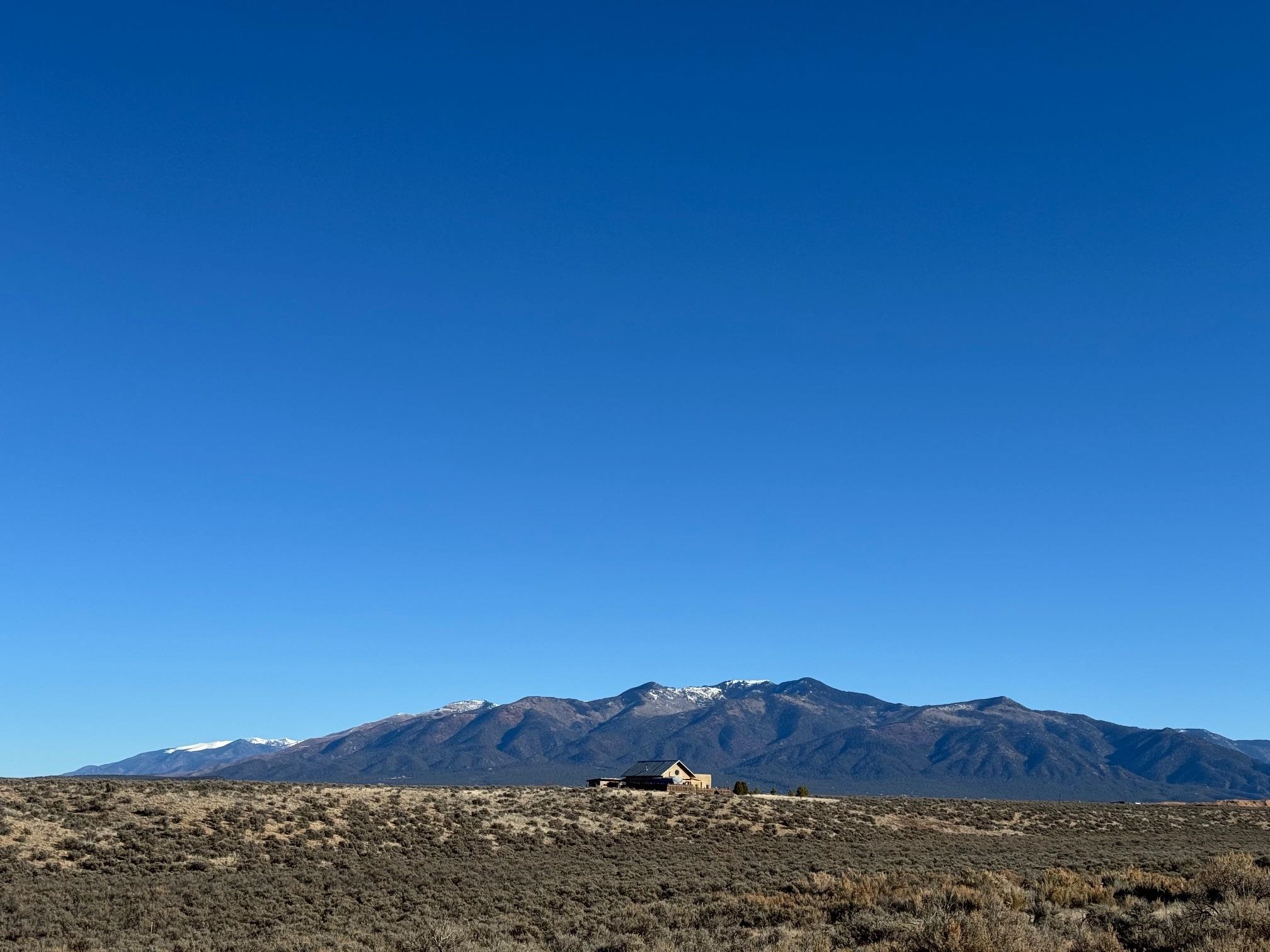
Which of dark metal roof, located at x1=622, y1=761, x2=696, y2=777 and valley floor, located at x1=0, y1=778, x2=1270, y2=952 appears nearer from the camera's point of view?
valley floor, located at x1=0, y1=778, x2=1270, y2=952

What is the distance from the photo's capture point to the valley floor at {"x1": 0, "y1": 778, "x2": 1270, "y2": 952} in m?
19.5

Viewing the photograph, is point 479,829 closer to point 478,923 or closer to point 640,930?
point 478,923

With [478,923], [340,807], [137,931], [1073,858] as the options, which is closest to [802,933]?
[478,923]

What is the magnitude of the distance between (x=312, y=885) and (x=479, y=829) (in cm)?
1827

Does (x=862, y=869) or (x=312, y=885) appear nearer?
(x=312, y=885)

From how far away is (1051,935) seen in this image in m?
17.4

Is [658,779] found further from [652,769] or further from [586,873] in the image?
[586,873]

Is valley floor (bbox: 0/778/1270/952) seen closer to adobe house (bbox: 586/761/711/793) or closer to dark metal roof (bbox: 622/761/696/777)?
adobe house (bbox: 586/761/711/793)

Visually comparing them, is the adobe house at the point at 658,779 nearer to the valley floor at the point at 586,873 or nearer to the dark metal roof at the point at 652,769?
the dark metal roof at the point at 652,769

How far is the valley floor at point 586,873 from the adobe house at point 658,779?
32.4ft

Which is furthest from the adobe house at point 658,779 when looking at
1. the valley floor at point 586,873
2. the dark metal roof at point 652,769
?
the valley floor at point 586,873

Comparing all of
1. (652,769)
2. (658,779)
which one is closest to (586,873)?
(658,779)

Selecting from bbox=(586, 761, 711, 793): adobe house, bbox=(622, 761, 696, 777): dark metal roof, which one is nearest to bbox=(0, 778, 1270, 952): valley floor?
bbox=(586, 761, 711, 793): adobe house

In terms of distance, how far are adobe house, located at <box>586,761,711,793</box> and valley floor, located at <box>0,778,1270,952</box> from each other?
988 centimetres
